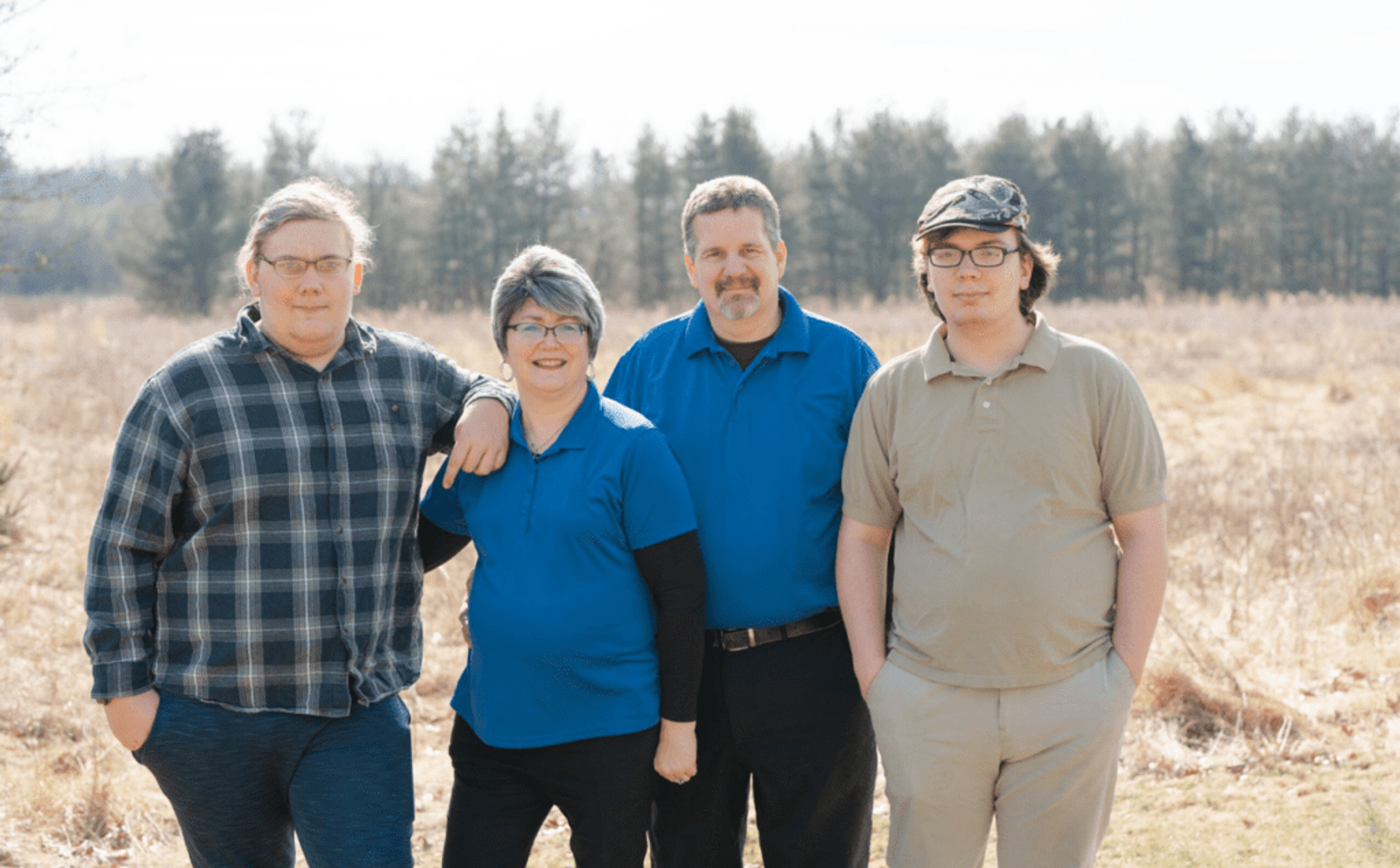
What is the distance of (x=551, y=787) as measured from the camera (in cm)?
268

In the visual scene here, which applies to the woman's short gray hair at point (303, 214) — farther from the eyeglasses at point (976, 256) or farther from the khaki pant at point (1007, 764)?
the khaki pant at point (1007, 764)

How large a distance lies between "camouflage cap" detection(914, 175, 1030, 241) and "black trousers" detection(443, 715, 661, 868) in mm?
1445

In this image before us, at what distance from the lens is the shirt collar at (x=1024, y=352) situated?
8.32 ft

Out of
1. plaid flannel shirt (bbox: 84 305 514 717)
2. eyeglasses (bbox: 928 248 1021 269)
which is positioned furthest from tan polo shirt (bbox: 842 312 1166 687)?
plaid flannel shirt (bbox: 84 305 514 717)

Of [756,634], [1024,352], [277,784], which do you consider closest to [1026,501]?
[1024,352]

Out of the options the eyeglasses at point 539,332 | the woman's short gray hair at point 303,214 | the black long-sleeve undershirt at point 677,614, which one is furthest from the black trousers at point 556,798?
the woman's short gray hair at point 303,214

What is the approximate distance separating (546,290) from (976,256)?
3.44 ft

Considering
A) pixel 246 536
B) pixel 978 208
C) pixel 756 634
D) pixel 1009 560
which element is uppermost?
pixel 978 208

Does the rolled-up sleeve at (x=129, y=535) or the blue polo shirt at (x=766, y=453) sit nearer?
the rolled-up sleeve at (x=129, y=535)

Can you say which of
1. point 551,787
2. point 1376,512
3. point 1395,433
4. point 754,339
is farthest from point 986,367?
point 1395,433

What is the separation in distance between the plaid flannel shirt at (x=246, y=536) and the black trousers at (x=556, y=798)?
0.38m

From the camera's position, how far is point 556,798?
2.71 m

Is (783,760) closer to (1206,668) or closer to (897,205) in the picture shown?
(1206,668)

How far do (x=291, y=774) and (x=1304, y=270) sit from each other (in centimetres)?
5124
